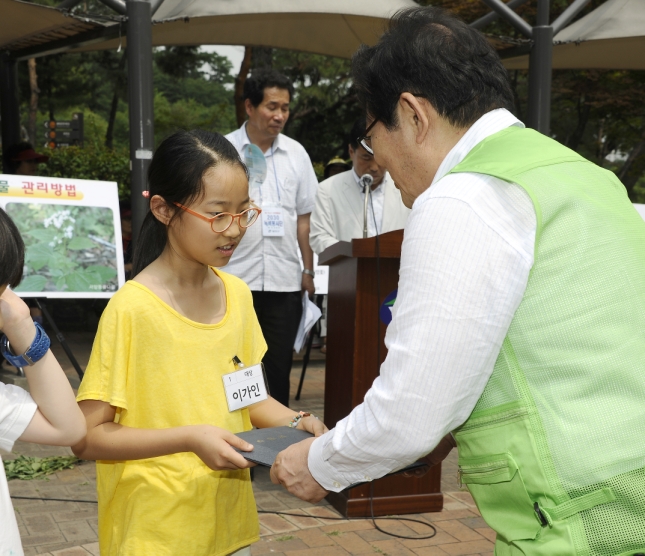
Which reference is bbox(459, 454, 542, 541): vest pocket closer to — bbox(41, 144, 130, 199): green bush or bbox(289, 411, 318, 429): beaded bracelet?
bbox(289, 411, 318, 429): beaded bracelet

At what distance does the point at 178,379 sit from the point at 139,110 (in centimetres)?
332

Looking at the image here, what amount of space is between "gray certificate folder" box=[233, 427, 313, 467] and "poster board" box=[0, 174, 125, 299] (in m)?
3.47

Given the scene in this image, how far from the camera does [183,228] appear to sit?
88.4 inches

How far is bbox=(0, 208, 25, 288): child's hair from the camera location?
1.79 meters

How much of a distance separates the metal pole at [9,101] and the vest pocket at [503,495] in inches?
274

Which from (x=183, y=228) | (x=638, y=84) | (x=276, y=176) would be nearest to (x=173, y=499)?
(x=183, y=228)

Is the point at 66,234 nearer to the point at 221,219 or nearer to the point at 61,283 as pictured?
the point at 61,283

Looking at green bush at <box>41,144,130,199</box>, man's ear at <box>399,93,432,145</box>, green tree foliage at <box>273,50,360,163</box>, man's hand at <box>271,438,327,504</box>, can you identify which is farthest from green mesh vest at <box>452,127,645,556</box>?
green tree foliage at <box>273,50,360,163</box>

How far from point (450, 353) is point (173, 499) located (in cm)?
95

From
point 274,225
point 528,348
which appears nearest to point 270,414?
point 528,348

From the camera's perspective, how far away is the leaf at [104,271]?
5.43 metres

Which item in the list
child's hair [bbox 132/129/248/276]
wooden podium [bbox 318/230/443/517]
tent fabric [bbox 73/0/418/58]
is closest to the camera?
child's hair [bbox 132/129/248/276]

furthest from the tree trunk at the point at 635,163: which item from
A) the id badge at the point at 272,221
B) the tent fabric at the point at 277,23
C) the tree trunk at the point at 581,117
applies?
the id badge at the point at 272,221

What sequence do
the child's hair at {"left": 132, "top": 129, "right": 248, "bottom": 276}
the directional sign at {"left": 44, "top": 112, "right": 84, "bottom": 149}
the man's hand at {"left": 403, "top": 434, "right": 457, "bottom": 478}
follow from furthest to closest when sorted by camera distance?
the directional sign at {"left": 44, "top": 112, "right": 84, "bottom": 149}, the child's hair at {"left": 132, "top": 129, "right": 248, "bottom": 276}, the man's hand at {"left": 403, "top": 434, "right": 457, "bottom": 478}
